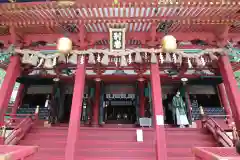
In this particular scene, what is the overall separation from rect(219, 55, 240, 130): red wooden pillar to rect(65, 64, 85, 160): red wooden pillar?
4.90 meters

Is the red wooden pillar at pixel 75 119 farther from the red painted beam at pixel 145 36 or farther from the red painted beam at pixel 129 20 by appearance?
the red painted beam at pixel 129 20

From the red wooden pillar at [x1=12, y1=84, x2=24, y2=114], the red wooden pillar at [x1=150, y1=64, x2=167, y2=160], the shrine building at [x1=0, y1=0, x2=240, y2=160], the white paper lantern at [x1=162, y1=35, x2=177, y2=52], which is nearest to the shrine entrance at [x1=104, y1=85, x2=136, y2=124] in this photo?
the shrine building at [x1=0, y1=0, x2=240, y2=160]

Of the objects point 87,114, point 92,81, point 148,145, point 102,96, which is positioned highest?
point 92,81

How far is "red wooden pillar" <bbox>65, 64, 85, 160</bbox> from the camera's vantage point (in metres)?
4.96

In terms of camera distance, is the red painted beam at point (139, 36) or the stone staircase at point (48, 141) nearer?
the stone staircase at point (48, 141)

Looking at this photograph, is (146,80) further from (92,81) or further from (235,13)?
(235,13)

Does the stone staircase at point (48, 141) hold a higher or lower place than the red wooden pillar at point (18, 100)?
lower

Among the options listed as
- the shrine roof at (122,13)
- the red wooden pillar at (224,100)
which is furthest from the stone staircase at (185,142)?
the red wooden pillar at (224,100)

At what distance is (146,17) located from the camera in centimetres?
542

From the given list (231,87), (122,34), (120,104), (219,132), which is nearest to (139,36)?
(122,34)

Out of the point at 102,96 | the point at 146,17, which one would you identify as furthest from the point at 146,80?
the point at 146,17

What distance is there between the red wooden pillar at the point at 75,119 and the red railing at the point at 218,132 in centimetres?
511

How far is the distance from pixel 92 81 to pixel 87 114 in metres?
2.21

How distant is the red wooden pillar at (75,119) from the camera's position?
4961mm
